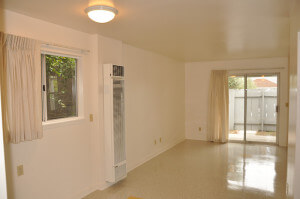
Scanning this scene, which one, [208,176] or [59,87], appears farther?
[208,176]

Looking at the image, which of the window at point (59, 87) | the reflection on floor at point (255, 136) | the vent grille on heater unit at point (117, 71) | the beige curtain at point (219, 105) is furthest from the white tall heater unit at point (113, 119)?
the reflection on floor at point (255, 136)

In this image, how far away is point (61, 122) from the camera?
2986mm

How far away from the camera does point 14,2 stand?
2137mm

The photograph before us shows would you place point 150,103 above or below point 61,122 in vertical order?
above

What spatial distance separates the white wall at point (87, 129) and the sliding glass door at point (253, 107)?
91.3 inches

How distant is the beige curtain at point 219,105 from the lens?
6496 millimetres

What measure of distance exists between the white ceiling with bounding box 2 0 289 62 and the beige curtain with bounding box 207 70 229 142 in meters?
2.44

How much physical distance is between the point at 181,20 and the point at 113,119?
176 cm

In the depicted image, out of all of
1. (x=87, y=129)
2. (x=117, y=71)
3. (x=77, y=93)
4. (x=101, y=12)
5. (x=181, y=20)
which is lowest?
(x=87, y=129)

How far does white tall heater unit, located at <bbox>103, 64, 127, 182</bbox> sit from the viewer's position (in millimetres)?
3432

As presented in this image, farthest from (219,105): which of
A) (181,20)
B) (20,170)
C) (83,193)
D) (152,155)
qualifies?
(20,170)

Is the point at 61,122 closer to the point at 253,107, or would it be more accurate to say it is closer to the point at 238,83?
the point at 238,83

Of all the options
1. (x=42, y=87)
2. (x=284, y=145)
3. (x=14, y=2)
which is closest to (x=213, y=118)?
(x=284, y=145)

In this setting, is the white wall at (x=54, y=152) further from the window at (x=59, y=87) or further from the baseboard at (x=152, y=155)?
the baseboard at (x=152, y=155)
